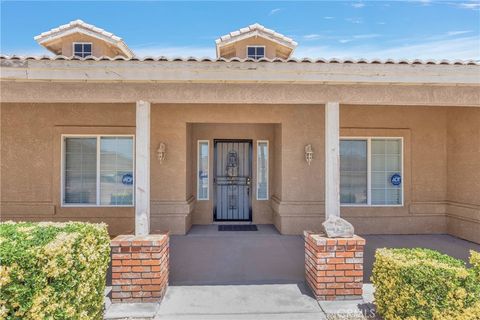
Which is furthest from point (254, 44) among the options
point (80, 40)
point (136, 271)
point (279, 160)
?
point (136, 271)

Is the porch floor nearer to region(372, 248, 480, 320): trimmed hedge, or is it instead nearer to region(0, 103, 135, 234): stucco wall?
region(372, 248, 480, 320): trimmed hedge

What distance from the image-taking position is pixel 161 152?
26.3 ft

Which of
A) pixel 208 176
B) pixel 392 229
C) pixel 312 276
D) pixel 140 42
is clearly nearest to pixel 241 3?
pixel 140 42

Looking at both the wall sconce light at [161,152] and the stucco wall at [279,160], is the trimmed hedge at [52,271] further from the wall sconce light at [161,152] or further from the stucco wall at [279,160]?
the stucco wall at [279,160]

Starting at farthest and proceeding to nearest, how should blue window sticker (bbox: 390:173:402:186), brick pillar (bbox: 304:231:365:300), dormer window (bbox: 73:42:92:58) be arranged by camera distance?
dormer window (bbox: 73:42:92:58), blue window sticker (bbox: 390:173:402:186), brick pillar (bbox: 304:231:365:300)

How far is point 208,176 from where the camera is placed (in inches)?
369

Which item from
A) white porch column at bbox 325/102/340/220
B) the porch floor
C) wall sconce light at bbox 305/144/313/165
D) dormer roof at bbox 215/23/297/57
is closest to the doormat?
the porch floor

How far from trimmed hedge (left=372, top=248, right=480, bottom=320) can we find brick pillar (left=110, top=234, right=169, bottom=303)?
304cm

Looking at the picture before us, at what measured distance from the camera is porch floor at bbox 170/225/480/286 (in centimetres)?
533

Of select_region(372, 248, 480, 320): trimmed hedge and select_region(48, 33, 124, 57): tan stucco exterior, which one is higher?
select_region(48, 33, 124, 57): tan stucco exterior

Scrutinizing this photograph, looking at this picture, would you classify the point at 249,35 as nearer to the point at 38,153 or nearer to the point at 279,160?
the point at 279,160

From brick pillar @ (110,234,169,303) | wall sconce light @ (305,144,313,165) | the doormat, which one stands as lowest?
the doormat

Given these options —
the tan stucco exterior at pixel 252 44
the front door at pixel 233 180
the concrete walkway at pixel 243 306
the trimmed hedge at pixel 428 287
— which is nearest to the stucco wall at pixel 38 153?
the front door at pixel 233 180

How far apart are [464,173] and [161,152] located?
24.7ft
